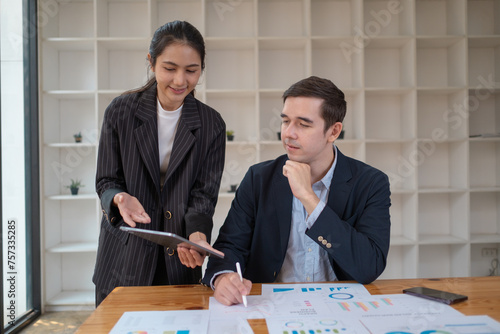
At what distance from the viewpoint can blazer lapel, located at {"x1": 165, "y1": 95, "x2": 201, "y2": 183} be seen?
1.70m

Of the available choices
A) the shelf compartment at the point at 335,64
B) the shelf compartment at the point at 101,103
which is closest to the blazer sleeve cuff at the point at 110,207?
the shelf compartment at the point at 101,103

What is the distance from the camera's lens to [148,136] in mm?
1725

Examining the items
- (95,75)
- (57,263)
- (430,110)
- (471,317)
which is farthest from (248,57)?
(471,317)

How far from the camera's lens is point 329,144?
1752 mm

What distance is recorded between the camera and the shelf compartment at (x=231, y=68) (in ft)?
13.0

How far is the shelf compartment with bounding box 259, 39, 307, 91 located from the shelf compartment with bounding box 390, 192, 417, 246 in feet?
4.77

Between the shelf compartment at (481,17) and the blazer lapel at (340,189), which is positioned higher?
the shelf compartment at (481,17)

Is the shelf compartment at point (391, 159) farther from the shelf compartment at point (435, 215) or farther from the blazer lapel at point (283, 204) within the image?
the blazer lapel at point (283, 204)

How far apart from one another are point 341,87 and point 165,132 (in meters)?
2.44

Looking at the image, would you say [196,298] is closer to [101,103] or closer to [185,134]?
[185,134]

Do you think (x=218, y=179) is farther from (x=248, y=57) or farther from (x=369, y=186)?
(x=248, y=57)

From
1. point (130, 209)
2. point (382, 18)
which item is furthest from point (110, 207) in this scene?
point (382, 18)

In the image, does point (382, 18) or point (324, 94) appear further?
point (382, 18)

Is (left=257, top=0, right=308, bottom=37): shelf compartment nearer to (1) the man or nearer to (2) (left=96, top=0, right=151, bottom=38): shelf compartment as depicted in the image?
(2) (left=96, top=0, right=151, bottom=38): shelf compartment
